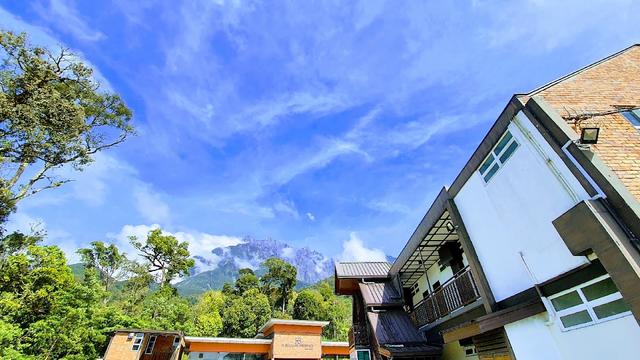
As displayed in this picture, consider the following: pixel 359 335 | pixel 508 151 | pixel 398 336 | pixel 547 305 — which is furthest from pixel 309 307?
pixel 508 151

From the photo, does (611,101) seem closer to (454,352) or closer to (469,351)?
(469,351)

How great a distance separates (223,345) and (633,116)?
1042 inches

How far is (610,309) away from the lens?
439 centimetres

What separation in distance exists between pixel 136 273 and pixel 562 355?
39231mm

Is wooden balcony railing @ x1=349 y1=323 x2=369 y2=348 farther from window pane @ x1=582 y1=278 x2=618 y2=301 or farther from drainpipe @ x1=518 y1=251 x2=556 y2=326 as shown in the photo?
window pane @ x1=582 y1=278 x2=618 y2=301

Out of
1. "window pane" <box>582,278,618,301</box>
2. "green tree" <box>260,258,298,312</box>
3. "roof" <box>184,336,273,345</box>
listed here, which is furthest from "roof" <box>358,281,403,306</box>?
"green tree" <box>260,258,298,312</box>

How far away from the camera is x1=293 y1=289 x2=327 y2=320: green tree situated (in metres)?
38.8

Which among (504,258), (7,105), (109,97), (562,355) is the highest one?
(109,97)

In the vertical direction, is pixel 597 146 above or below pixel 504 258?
above

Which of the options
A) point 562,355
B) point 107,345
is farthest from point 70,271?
point 562,355

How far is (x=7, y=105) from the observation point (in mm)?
12266

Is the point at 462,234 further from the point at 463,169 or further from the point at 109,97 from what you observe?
the point at 109,97

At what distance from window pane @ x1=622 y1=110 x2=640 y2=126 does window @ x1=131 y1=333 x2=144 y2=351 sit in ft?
99.9

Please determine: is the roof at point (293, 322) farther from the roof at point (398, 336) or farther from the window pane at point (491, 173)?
the window pane at point (491, 173)
